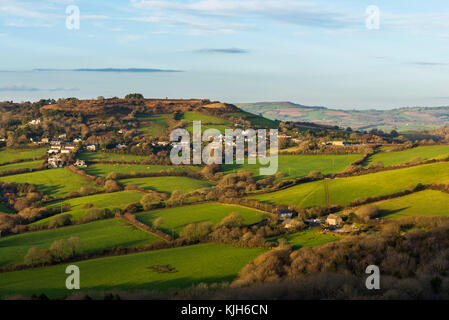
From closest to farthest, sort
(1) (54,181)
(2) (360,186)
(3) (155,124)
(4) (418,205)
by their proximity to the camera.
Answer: (4) (418,205), (2) (360,186), (1) (54,181), (3) (155,124)

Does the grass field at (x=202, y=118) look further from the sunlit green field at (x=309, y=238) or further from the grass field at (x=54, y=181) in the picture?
the sunlit green field at (x=309, y=238)

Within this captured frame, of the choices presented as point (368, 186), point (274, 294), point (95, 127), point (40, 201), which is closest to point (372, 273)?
point (274, 294)

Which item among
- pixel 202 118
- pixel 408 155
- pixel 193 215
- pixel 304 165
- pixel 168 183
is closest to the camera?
pixel 193 215

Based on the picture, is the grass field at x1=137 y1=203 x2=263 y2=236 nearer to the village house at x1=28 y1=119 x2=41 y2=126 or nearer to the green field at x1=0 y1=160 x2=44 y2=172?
the green field at x1=0 y1=160 x2=44 y2=172

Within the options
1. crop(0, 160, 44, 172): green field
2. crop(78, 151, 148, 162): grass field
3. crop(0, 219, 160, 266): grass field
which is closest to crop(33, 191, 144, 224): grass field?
crop(0, 219, 160, 266): grass field

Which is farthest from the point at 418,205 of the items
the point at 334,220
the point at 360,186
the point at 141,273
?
the point at 141,273

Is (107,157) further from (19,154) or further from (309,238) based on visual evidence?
(309,238)

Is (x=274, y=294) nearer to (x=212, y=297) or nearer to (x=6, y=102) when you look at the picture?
(x=212, y=297)
